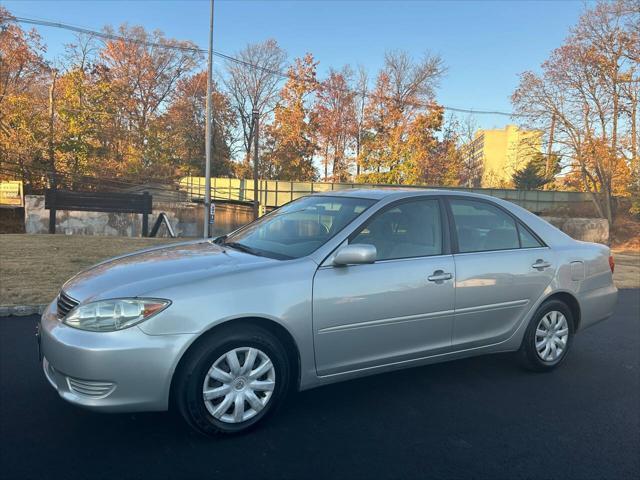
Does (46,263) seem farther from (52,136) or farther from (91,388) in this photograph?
(52,136)

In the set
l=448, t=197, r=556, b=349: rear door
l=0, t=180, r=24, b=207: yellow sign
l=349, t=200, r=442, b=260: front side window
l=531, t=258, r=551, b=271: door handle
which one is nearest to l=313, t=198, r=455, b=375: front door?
l=349, t=200, r=442, b=260: front side window

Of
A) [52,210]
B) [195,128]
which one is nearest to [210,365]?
[52,210]

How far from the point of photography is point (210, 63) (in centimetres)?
1897

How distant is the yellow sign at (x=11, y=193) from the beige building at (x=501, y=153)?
31.9 m

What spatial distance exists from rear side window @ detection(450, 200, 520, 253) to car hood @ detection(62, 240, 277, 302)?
5.37ft

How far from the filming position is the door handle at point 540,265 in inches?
160

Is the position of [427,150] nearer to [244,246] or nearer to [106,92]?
[106,92]

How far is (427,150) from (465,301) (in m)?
35.5

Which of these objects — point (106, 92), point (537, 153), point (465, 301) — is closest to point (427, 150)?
point (537, 153)

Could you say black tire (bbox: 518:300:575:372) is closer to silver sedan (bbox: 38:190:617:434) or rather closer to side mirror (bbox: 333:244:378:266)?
silver sedan (bbox: 38:190:617:434)

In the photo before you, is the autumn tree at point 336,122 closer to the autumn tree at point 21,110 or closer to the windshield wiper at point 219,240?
the autumn tree at point 21,110

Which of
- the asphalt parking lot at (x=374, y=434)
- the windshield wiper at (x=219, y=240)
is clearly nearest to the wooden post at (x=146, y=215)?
the asphalt parking lot at (x=374, y=434)

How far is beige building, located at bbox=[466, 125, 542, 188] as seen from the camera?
87.6 feet

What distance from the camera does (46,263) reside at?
353 inches
